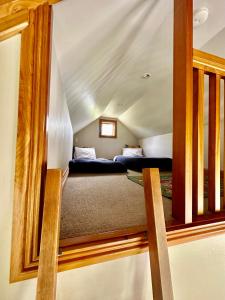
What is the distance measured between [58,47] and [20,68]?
0.66m

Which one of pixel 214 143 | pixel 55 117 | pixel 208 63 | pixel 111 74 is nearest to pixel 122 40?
pixel 111 74

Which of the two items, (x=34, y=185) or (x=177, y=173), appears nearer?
(x=34, y=185)

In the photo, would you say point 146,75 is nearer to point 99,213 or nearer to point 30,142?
point 99,213

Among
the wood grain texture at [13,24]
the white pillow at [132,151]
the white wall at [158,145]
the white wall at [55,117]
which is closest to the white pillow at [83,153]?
the white pillow at [132,151]

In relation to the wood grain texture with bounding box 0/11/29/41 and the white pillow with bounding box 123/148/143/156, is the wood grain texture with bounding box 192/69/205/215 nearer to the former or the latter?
the wood grain texture with bounding box 0/11/29/41

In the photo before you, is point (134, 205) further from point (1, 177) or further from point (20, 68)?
point (20, 68)

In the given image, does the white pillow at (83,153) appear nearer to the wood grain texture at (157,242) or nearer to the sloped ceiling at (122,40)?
the sloped ceiling at (122,40)

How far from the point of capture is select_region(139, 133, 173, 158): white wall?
457 centimetres

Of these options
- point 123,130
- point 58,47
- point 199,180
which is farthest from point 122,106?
point 199,180

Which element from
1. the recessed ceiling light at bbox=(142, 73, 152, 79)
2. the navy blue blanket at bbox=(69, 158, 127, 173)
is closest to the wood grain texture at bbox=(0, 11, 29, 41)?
the navy blue blanket at bbox=(69, 158, 127, 173)

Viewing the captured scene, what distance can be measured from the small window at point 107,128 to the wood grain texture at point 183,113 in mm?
4872

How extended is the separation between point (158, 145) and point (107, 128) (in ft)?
6.78

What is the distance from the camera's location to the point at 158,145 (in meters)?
5.08

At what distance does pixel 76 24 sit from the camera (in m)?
0.95
